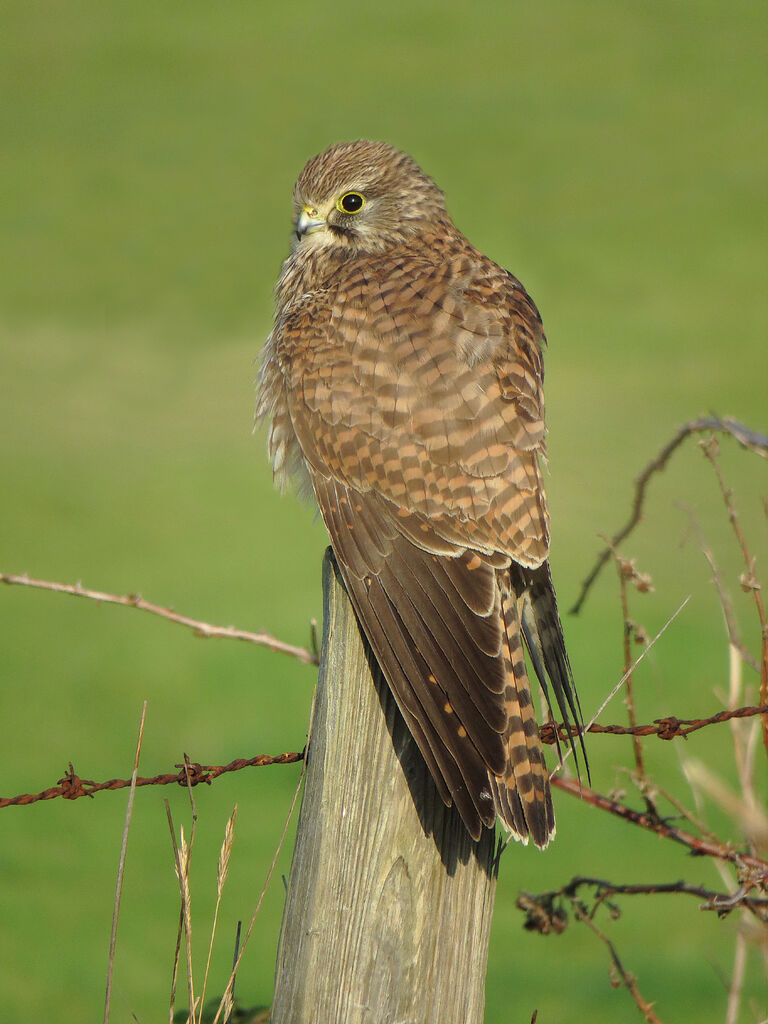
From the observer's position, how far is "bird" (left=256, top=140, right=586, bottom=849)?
208 cm

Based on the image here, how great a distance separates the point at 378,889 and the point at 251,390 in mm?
9968

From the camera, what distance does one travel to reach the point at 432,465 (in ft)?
8.39

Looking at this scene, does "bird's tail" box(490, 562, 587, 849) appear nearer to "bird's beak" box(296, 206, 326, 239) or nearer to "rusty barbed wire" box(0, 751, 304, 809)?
"rusty barbed wire" box(0, 751, 304, 809)

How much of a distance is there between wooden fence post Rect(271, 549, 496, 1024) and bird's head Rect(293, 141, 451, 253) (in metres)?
1.70

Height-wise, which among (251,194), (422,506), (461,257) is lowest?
(422,506)

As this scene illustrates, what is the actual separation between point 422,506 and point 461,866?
0.80 m

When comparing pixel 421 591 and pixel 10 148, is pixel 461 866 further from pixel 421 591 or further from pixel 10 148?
pixel 10 148

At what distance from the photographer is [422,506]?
98.3 inches

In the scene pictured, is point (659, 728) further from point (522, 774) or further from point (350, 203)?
point (350, 203)

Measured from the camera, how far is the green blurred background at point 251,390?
484 cm

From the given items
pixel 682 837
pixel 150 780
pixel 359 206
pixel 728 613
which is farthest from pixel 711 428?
pixel 150 780

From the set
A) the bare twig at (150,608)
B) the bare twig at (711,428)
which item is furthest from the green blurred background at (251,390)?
the bare twig at (150,608)

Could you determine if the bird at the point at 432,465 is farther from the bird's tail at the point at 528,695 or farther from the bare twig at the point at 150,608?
the bare twig at the point at 150,608

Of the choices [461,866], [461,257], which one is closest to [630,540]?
[461,257]
